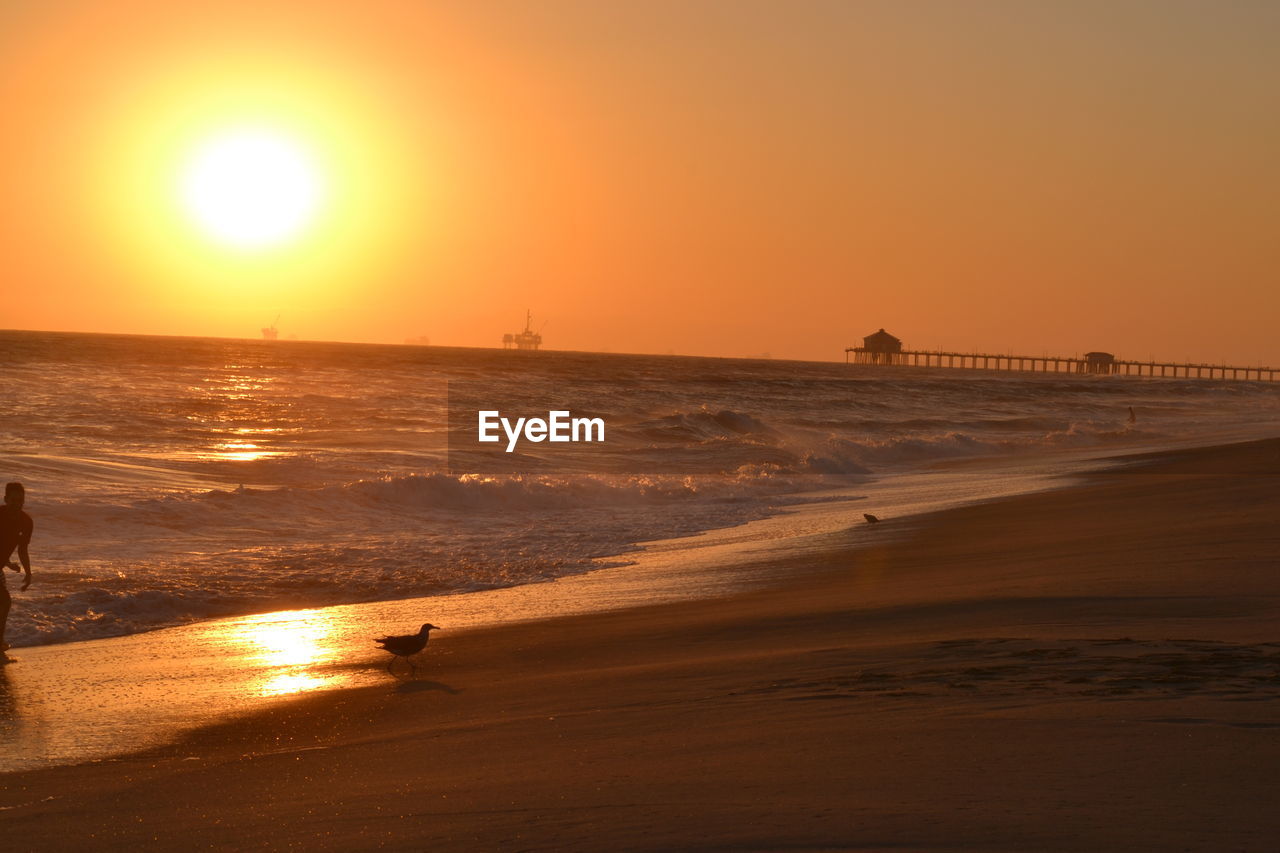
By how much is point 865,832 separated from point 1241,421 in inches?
2037

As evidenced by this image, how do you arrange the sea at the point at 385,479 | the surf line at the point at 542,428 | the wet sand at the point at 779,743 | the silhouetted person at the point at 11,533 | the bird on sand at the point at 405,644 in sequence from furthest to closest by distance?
1. the surf line at the point at 542,428
2. the sea at the point at 385,479
3. the silhouetted person at the point at 11,533
4. the bird on sand at the point at 405,644
5. the wet sand at the point at 779,743

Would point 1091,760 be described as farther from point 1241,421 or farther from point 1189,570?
point 1241,421

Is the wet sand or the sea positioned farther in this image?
the sea

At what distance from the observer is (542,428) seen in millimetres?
41875

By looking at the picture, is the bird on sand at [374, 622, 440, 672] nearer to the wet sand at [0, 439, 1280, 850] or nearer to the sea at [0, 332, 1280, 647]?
the wet sand at [0, 439, 1280, 850]

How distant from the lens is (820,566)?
1321cm

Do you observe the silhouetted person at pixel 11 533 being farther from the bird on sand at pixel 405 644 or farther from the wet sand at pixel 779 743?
the bird on sand at pixel 405 644

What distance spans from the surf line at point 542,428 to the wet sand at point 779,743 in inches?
905

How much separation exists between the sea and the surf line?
931 millimetres

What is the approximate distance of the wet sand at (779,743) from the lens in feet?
14.9

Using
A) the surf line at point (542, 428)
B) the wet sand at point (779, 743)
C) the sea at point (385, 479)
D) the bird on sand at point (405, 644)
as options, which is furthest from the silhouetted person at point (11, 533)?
the surf line at point (542, 428)

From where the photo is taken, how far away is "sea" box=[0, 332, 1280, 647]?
12883mm

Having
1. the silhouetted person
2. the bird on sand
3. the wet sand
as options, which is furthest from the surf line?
the wet sand

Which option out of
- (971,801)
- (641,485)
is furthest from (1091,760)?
(641,485)
